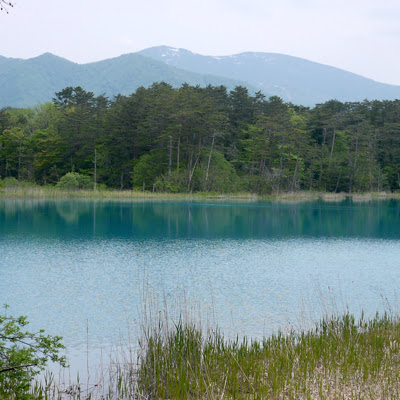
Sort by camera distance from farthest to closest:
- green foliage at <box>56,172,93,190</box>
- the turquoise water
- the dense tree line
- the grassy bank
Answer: the dense tree line, green foliage at <box>56,172,93,190</box>, the grassy bank, the turquoise water

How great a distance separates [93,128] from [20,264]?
150 ft

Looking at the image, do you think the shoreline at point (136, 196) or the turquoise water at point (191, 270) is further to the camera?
the shoreline at point (136, 196)

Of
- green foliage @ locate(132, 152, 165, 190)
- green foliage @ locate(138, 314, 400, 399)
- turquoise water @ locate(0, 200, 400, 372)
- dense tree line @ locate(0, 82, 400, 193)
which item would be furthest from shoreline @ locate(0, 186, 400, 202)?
green foliage @ locate(138, 314, 400, 399)

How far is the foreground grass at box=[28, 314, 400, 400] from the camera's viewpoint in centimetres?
564

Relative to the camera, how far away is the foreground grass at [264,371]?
5.64 meters

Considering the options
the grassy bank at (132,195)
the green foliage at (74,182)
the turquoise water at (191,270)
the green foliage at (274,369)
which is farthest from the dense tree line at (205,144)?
the green foliage at (274,369)

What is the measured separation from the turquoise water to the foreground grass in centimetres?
189

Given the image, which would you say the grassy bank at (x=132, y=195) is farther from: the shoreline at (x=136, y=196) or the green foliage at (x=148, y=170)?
the green foliage at (x=148, y=170)

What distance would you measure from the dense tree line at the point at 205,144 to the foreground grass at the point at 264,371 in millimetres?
47255

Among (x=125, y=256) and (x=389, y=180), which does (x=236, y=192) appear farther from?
(x=125, y=256)

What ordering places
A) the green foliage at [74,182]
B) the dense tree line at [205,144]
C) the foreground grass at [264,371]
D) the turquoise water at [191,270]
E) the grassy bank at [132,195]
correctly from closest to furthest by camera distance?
1. the foreground grass at [264,371]
2. the turquoise water at [191,270]
3. the grassy bank at [132,195]
4. the green foliage at [74,182]
5. the dense tree line at [205,144]

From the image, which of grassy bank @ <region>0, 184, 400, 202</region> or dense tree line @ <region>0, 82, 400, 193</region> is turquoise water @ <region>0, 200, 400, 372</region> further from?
dense tree line @ <region>0, 82, 400, 193</region>

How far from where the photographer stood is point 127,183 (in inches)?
2437

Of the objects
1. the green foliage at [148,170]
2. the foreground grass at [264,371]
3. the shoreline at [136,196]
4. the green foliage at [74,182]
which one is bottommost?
the foreground grass at [264,371]
